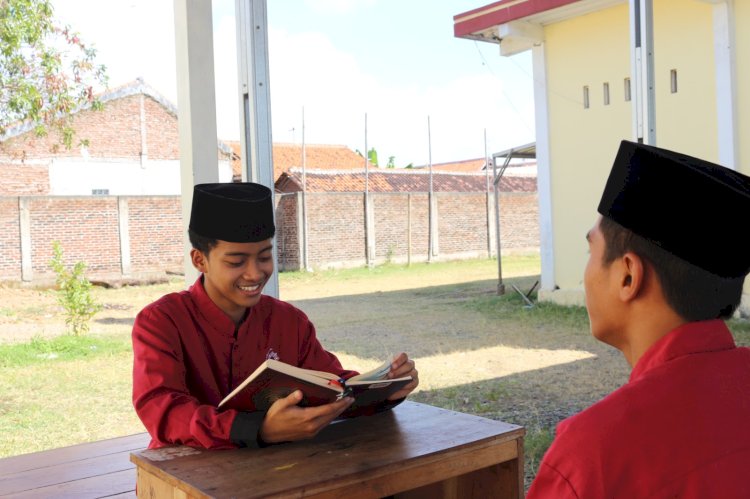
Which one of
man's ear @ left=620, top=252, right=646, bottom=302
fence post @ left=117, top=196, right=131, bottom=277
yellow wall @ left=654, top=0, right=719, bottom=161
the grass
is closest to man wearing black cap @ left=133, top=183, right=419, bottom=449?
man's ear @ left=620, top=252, right=646, bottom=302

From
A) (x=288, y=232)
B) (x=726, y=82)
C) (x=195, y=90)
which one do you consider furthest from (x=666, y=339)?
(x=288, y=232)

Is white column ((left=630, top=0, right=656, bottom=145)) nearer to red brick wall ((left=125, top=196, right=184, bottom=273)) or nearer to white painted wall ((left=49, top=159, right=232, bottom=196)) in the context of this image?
red brick wall ((left=125, top=196, right=184, bottom=273))

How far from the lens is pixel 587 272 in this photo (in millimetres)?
1103

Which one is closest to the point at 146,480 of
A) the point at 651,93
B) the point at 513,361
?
the point at 651,93

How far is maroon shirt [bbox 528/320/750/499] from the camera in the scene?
0.88 meters

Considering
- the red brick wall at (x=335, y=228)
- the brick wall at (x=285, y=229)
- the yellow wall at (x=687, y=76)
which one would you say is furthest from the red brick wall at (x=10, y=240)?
the yellow wall at (x=687, y=76)

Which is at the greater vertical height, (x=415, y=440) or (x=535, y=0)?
(x=535, y=0)

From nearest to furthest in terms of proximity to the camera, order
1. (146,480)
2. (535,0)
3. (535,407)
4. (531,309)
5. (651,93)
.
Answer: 1. (146,480)
2. (651,93)
3. (535,407)
4. (535,0)
5. (531,309)

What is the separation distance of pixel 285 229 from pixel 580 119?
34.7 ft

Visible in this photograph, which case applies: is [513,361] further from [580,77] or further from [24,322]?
[24,322]

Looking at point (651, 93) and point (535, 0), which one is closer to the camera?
point (651, 93)

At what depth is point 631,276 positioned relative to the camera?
3.36ft

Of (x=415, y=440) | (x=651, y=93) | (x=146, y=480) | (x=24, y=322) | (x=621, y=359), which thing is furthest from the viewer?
(x=24, y=322)

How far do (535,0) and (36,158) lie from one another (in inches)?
563
